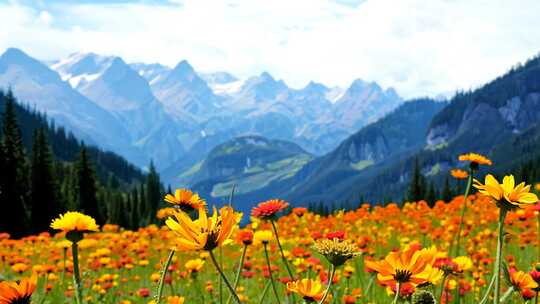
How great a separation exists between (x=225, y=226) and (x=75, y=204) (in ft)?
211

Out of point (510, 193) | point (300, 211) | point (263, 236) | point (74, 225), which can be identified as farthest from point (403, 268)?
point (300, 211)

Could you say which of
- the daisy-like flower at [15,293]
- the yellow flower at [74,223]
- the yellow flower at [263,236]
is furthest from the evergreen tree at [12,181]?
the daisy-like flower at [15,293]

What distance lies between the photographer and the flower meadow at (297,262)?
1.74 meters

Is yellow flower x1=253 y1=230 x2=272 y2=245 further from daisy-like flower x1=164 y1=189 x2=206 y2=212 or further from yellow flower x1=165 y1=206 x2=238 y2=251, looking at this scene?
yellow flower x1=165 y1=206 x2=238 y2=251

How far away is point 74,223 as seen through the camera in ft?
7.59

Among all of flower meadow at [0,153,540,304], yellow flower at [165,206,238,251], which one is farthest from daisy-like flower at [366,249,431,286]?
yellow flower at [165,206,238,251]

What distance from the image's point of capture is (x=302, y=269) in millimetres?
4820

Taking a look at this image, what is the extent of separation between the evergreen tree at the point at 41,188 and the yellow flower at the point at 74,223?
53.6 metres

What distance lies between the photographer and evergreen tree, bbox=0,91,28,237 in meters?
43.1

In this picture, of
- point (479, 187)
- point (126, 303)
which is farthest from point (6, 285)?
point (126, 303)

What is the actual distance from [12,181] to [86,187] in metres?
18.4

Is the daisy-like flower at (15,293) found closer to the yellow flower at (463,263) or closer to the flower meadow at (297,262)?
the flower meadow at (297,262)

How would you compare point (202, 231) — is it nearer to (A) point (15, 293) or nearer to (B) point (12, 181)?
(A) point (15, 293)

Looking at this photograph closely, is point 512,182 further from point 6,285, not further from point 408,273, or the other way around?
point 6,285
